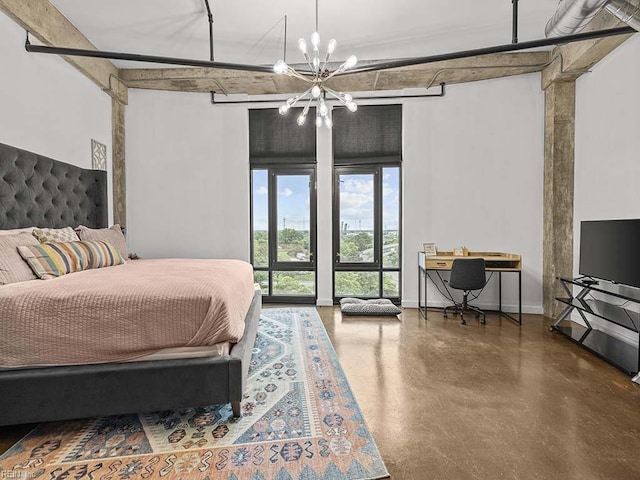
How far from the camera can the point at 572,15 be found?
2.55m

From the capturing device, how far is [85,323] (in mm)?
1770

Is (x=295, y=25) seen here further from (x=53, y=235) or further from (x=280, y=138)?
(x=53, y=235)

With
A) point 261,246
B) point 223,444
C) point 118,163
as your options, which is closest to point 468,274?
point 261,246

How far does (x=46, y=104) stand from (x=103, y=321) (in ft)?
8.78

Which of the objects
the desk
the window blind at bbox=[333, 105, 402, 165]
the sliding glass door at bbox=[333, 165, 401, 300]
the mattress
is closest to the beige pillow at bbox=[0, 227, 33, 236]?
the mattress

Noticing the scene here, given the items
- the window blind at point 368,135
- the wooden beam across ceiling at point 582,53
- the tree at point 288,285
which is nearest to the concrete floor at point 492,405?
the tree at point 288,285

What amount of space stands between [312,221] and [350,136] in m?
1.33

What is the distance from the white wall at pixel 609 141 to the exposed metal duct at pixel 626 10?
0.90 m

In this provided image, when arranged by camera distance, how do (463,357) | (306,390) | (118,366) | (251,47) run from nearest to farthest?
(118,366) → (306,390) → (463,357) → (251,47)

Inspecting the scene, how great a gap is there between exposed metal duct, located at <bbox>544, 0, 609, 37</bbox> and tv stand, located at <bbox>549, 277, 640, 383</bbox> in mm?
2131

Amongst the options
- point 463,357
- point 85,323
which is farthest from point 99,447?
point 463,357

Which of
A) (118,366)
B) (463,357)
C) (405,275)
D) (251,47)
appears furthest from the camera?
(405,275)

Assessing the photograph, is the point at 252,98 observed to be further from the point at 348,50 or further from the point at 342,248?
the point at 342,248

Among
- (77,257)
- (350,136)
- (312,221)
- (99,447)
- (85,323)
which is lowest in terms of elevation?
(99,447)
